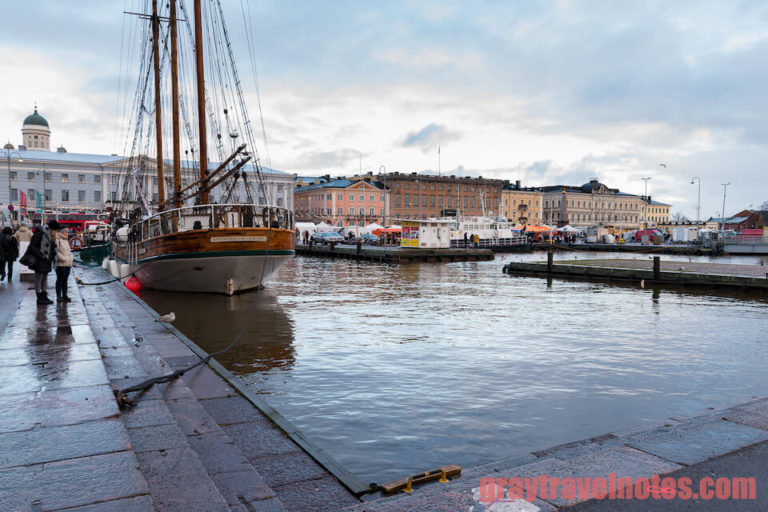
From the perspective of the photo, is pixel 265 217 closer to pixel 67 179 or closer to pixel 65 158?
pixel 67 179

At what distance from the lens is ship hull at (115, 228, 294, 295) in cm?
Result: 2105

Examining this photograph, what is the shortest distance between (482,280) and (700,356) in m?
19.9

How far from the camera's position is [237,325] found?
53.4ft

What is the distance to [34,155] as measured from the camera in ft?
→ 308

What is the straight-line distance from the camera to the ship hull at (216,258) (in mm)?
21047

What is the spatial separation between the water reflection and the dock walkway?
269 centimetres

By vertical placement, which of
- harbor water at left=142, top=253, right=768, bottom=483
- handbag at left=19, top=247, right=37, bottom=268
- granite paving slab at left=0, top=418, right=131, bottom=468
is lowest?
harbor water at left=142, top=253, right=768, bottom=483

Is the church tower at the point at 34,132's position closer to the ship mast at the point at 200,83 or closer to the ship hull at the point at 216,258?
the ship mast at the point at 200,83

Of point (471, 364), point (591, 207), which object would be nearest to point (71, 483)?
point (471, 364)

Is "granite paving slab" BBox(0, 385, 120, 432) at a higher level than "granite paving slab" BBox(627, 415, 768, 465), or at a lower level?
higher

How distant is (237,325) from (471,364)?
7822 millimetres

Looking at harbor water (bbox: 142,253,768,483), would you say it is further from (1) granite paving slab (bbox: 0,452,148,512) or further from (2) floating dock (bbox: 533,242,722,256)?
(2) floating dock (bbox: 533,242,722,256)

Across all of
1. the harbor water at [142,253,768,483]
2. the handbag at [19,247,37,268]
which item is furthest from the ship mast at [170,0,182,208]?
the handbag at [19,247,37,268]

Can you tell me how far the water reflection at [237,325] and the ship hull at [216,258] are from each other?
589mm
